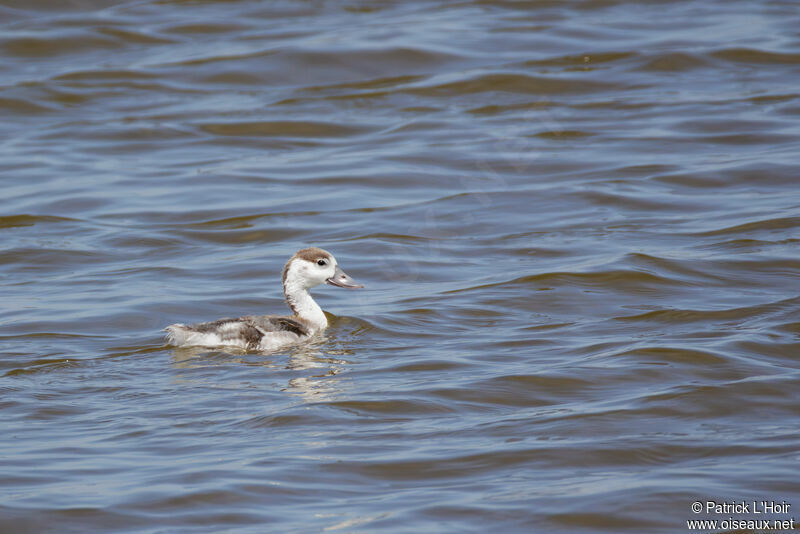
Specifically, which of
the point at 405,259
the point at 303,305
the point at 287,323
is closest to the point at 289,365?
the point at 287,323

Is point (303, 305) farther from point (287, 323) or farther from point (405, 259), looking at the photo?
point (405, 259)

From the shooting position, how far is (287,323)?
8.83 m

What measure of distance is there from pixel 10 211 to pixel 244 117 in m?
4.48

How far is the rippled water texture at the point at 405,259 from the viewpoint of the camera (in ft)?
19.8

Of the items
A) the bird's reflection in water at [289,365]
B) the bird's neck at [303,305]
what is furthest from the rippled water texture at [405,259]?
the bird's neck at [303,305]

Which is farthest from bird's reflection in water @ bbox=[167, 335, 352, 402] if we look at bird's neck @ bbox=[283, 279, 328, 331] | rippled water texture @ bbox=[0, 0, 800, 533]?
bird's neck @ bbox=[283, 279, 328, 331]

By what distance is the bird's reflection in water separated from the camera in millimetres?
7508

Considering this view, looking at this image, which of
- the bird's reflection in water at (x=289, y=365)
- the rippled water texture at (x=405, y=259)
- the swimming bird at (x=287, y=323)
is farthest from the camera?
the swimming bird at (x=287, y=323)

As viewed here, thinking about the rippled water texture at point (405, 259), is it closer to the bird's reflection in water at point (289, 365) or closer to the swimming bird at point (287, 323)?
the bird's reflection in water at point (289, 365)

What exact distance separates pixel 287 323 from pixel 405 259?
2.32 m

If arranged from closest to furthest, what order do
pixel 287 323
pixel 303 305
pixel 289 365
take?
pixel 289 365, pixel 287 323, pixel 303 305

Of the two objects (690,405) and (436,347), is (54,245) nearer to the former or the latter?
(436,347)

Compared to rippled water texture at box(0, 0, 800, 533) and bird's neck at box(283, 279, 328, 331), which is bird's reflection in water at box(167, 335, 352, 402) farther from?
bird's neck at box(283, 279, 328, 331)

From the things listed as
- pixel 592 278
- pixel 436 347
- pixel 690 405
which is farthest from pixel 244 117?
pixel 690 405
